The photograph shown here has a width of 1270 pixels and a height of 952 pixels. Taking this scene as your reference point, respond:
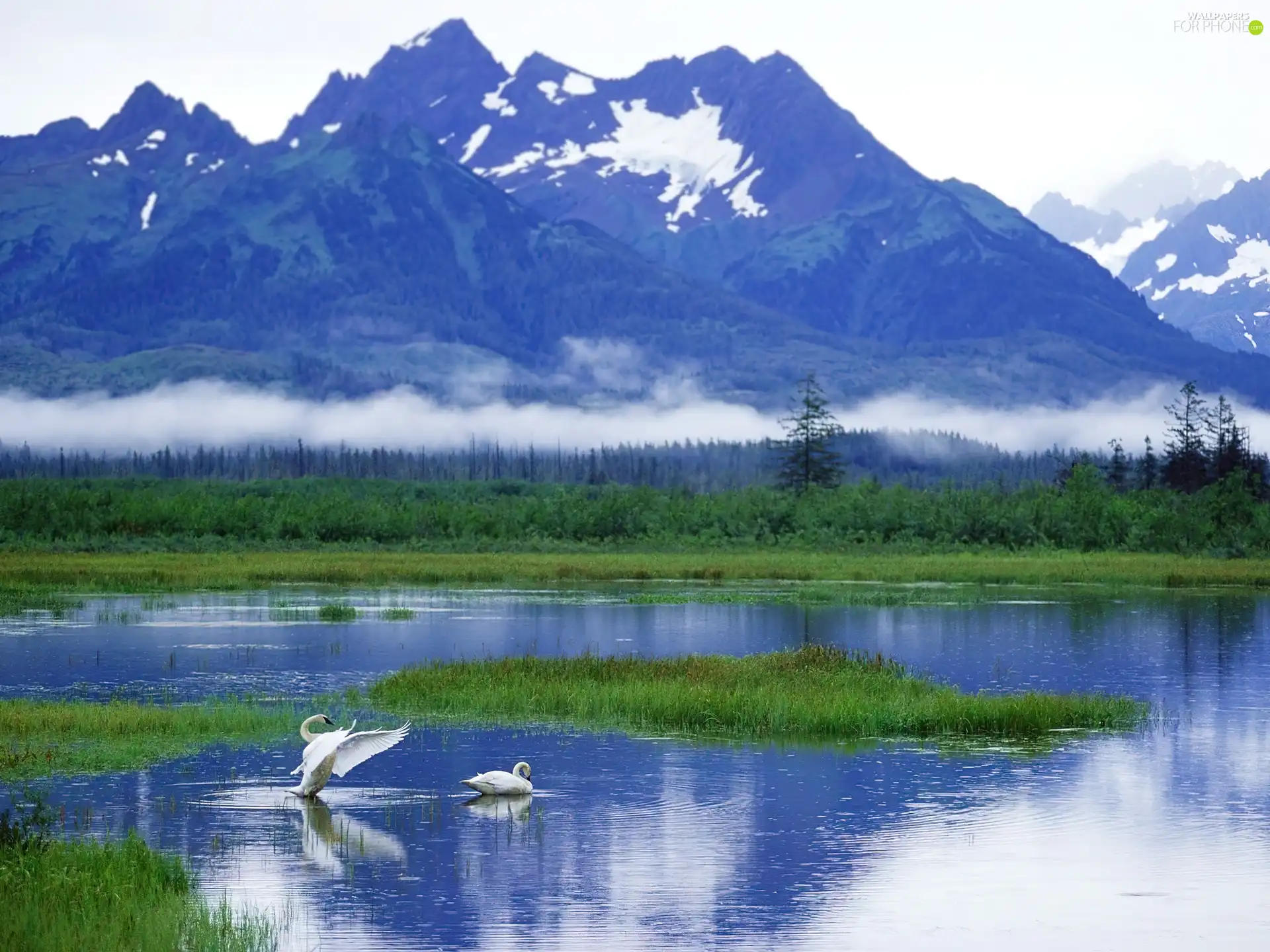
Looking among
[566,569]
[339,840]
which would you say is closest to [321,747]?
[339,840]

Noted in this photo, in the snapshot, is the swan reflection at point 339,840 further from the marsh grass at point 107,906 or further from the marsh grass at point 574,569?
the marsh grass at point 574,569

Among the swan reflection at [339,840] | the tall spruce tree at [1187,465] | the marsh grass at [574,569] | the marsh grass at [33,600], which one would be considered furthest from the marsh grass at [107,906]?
the tall spruce tree at [1187,465]

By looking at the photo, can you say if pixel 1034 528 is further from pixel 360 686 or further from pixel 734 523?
pixel 360 686

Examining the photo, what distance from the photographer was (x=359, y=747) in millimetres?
32938

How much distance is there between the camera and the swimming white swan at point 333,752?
3198cm

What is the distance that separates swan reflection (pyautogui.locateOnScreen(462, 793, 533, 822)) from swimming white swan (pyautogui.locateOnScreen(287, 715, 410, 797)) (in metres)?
2.02

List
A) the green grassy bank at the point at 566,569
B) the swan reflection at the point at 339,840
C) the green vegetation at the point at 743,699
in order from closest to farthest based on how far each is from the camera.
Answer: the swan reflection at the point at 339,840, the green vegetation at the point at 743,699, the green grassy bank at the point at 566,569

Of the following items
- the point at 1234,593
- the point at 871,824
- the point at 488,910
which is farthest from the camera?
the point at 1234,593

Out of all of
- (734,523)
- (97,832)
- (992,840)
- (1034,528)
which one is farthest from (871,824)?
(734,523)

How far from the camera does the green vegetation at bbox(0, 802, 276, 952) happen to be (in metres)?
21.8

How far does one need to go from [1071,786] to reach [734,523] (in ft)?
342

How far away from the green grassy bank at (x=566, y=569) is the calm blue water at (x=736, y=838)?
42.5m

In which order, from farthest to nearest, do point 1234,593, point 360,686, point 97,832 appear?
point 1234,593
point 360,686
point 97,832

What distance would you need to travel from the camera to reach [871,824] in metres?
30.9
